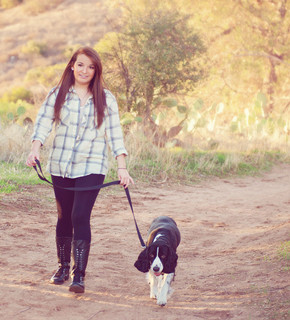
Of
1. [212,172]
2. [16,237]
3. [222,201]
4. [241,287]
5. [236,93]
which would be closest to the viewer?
[241,287]

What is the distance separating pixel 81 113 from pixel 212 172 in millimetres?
6856

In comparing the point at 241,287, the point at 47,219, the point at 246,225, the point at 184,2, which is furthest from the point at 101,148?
the point at 184,2

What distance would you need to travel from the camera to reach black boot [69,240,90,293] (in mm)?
4102

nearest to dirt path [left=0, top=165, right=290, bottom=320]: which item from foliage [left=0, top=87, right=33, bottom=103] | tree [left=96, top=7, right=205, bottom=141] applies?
tree [left=96, top=7, right=205, bottom=141]

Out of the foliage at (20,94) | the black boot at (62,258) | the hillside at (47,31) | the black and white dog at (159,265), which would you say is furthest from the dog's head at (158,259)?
the hillside at (47,31)

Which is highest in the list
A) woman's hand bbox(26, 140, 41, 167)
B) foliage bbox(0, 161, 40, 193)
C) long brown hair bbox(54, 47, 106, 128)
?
long brown hair bbox(54, 47, 106, 128)

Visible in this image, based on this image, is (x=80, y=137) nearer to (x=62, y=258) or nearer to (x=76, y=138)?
(x=76, y=138)

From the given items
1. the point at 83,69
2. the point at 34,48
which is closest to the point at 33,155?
the point at 83,69

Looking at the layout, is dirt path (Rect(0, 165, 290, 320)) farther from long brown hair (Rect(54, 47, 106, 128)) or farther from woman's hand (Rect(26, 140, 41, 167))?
long brown hair (Rect(54, 47, 106, 128))

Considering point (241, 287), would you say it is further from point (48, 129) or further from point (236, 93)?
point (236, 93)

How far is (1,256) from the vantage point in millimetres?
5176

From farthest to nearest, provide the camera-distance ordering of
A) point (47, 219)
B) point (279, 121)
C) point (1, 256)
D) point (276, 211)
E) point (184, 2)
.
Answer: point (184, 2) → point (279, 121) → point (276, 211) → point (47, 219) → point (1, 256)

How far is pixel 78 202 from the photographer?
13.2 feet

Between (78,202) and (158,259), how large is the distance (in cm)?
72
